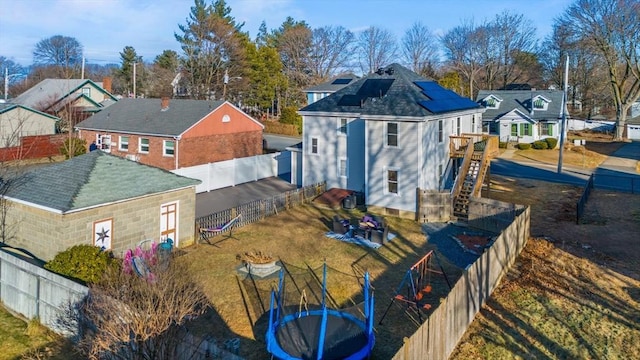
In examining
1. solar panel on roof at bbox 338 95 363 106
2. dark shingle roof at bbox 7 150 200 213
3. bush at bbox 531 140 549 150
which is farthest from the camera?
bush at bbox 531 140 549 150

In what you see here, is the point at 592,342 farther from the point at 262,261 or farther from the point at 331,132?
the point at 331,132

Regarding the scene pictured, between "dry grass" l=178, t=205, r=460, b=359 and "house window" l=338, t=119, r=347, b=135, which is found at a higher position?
"house window" l=338, t=119, r=347, b=135

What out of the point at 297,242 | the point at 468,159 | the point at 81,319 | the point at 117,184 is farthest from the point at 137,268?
the point at 468,159

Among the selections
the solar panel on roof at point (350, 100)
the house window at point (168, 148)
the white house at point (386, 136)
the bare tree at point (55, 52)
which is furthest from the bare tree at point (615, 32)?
the bare tree at point (55, 52)

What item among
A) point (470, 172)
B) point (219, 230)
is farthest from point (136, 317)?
point (470, 172)

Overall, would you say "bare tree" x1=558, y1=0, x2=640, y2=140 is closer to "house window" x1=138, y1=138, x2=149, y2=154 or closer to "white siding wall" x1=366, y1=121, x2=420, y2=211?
"white siding wall" x1=366, y1=121, x2=420, y2=211

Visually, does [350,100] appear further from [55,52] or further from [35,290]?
[55,52]

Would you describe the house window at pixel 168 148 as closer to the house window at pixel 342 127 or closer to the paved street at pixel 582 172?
the house window at pixel 342 127

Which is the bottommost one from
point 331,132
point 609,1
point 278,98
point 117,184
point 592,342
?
point 592,342

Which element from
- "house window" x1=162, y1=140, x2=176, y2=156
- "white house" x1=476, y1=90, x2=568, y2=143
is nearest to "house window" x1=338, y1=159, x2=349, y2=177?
"house window" x1=162, y1=140, x2=176, y2=156
